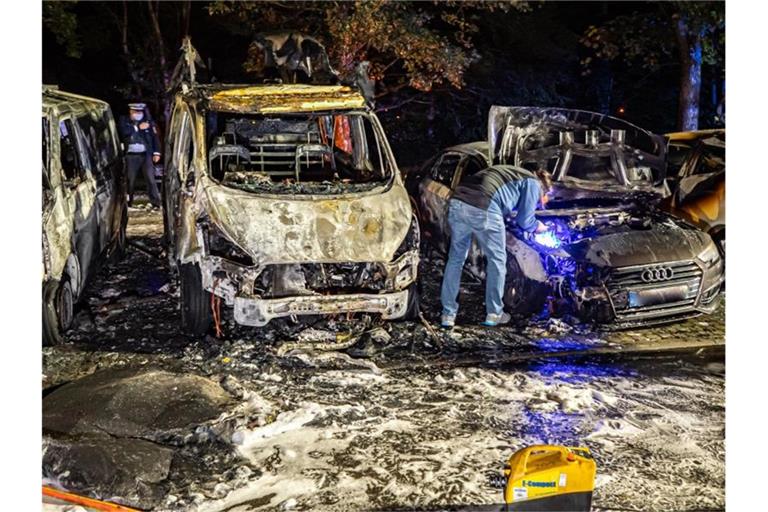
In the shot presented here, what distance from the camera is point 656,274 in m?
6.57

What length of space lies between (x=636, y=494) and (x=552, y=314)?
308 cm

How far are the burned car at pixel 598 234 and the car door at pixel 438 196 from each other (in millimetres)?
171

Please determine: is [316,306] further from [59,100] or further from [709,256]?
[709,256]

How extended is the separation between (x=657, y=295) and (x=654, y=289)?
59mm

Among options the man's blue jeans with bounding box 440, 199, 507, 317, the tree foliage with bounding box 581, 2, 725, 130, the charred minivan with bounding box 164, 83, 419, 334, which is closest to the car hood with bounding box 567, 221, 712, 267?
the man's blue jeans with bounding box 440, 199, 507, 317

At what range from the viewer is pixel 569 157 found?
23.8 ft

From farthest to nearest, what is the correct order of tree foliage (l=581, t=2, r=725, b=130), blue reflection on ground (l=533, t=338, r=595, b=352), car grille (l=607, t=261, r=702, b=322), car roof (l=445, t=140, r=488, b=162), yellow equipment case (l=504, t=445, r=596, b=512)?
1. tree foliage (l=581, t=2, r=725, b=130)
2. car roof (l=445, t=140, r=488, b=162)
3. car grille (l=607, t=261, r=702, b=322)
4. blue reflection on ground (l=533, t=338, r=595, b=352)
5. yellow equipment case (l=504, t=445, r=596, b=512)

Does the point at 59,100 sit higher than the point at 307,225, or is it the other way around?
the point at 59,100

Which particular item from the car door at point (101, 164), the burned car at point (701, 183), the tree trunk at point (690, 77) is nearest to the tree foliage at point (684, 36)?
the tree trunk at point (690, 77)

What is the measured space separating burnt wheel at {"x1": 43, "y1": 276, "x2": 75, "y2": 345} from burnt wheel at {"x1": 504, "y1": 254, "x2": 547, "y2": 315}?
150 inches

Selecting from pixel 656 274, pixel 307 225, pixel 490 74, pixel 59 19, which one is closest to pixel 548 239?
pixel 656 274

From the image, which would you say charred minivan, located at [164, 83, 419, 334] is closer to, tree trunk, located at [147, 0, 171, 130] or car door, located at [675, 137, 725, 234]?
car door, located at [675, 137, 725, 234]

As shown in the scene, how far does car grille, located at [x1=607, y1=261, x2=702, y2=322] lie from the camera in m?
6.52

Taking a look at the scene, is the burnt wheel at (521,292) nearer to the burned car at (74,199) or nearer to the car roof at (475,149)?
the car roof at (475,149)
